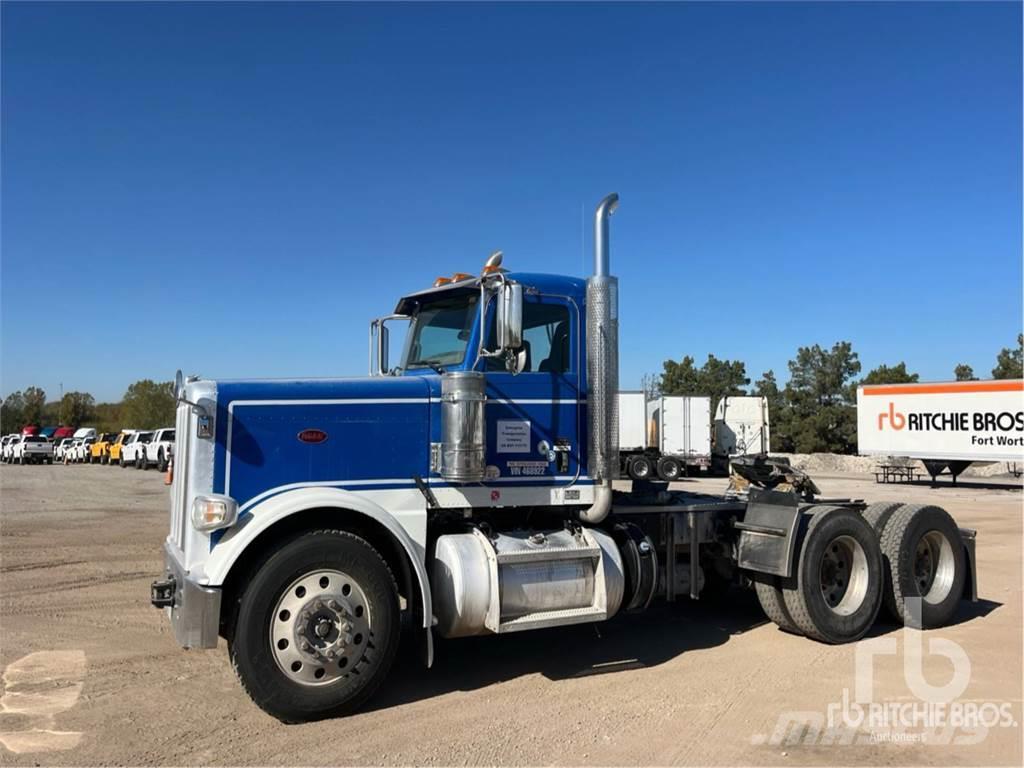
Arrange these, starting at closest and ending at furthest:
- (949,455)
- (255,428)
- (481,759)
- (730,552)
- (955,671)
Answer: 1. (481,759)
2. (255,428)
3. (955,671)
4. (730,552)
5. (949,455)

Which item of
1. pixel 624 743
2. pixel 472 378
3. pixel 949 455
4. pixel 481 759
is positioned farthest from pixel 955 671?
pixel 949 455

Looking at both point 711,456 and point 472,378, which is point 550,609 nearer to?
point 472,378

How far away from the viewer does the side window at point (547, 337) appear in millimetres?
6012

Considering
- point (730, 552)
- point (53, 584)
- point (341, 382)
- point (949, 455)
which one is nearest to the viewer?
point (341, 382)

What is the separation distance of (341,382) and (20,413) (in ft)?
338

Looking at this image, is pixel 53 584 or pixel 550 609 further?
pixel 53 584

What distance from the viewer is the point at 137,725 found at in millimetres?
4652

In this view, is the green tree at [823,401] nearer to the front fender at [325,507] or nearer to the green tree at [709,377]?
the green tree at [709,377]

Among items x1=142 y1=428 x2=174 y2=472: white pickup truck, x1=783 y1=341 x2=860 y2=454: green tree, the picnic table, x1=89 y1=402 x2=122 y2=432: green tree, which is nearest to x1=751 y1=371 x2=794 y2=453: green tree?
x1=783 y1=341 x2=860 y2=454: green tree

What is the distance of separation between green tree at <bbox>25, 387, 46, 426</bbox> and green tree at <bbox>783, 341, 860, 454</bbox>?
8385 cm

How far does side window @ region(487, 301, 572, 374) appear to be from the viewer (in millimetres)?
6012

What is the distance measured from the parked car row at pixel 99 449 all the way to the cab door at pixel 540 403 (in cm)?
2928

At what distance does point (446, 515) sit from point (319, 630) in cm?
127

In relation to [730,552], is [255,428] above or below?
above
